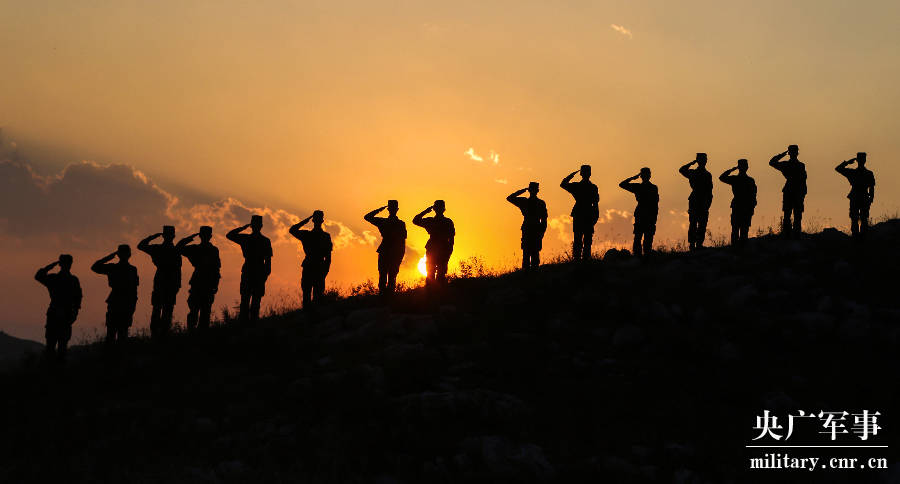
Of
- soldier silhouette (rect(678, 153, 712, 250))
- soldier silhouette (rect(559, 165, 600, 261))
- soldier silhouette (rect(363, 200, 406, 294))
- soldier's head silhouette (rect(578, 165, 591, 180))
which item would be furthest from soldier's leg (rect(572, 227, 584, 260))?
soldier silhouette (rect(363, 200, 406, 294))

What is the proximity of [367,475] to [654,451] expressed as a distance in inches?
184

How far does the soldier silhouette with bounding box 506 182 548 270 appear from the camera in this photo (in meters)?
24.2

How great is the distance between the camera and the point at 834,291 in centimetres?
2198

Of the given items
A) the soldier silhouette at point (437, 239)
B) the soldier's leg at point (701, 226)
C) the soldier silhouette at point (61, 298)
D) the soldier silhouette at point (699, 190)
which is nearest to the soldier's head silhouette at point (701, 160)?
the soldier silhouette at point (699, 190)

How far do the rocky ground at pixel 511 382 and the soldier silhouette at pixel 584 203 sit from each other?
1041 mm

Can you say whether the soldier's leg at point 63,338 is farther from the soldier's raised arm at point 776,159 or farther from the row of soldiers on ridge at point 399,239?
the soldier's raised arm at point 776,159

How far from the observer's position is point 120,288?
21.9 meters

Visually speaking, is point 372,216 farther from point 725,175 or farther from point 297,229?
point 725,175

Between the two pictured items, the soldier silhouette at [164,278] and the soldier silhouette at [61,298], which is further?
the soldier silhouette at [164,278]

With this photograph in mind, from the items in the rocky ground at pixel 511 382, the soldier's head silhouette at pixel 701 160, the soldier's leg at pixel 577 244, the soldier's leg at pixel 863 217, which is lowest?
the rocky ground at pixel 511 382

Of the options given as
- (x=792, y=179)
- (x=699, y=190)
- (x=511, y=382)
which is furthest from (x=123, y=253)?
(x=792, y=179)

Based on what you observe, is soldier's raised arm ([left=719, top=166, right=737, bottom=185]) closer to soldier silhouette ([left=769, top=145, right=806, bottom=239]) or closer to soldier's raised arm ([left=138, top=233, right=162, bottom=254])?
soldier silhouette ([left=769, top=145, right=806, bottom=239])

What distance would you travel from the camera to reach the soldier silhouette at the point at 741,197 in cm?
2395

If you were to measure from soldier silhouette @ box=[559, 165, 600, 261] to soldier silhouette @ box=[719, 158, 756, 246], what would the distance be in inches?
131
